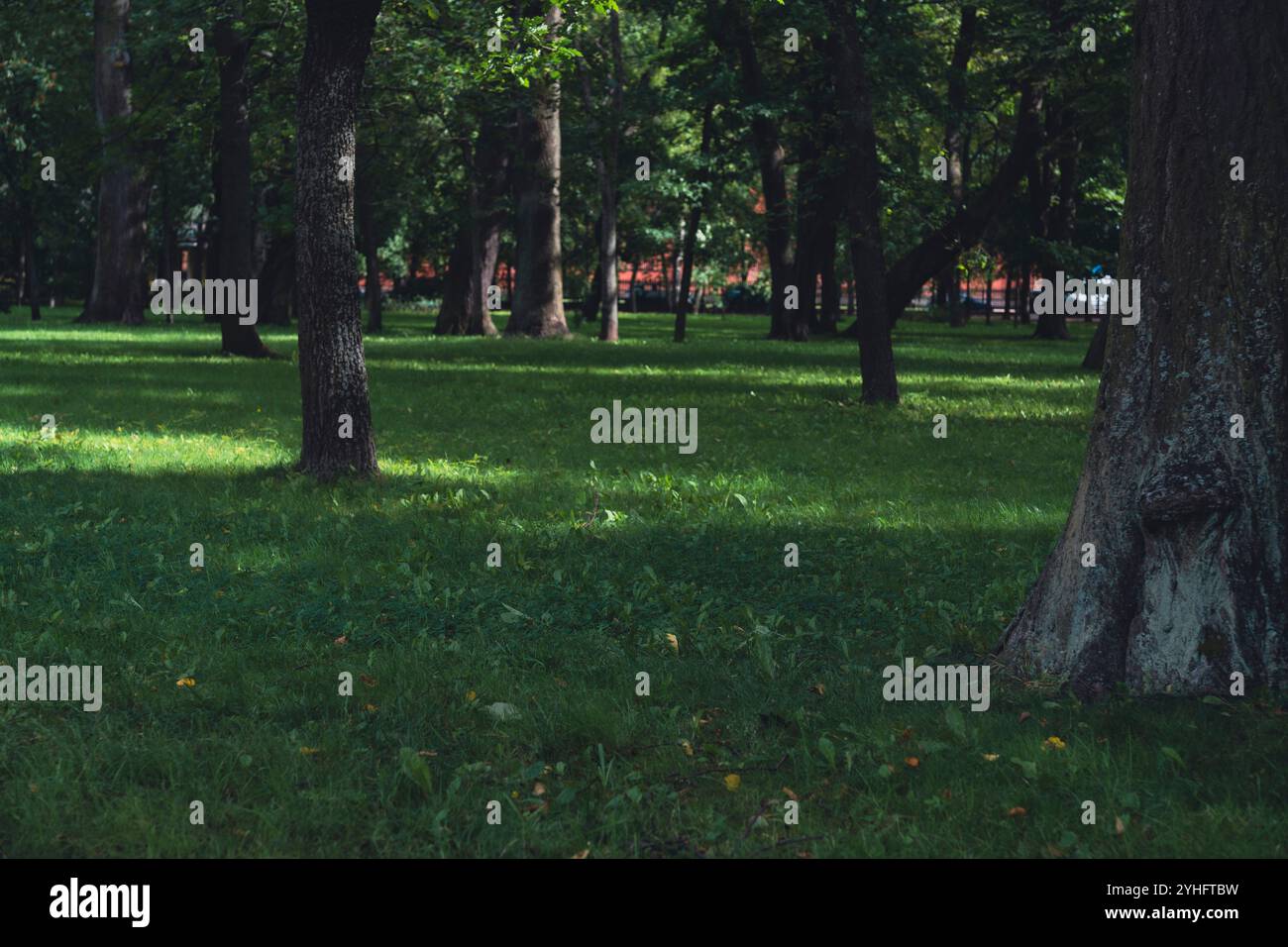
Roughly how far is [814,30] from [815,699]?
13.8 m

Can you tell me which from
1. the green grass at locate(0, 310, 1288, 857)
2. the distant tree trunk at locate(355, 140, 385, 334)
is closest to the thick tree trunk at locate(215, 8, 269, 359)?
the distant tree trunk at locate(355, 140, 385, 334)

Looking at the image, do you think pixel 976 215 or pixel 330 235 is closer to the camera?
pixel 330 235

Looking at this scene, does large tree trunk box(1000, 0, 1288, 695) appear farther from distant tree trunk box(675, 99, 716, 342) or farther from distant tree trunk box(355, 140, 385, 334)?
distant tree trunk box(355, 140, 385, 334)

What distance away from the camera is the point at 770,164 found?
129 ft

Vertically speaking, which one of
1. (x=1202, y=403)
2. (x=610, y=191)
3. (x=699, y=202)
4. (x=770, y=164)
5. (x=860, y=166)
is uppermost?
(x=770, y=164)

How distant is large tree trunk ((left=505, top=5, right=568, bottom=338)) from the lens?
38656 mm

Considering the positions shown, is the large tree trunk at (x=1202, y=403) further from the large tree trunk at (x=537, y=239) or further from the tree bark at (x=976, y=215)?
the large tree trunk at (x=537, y=239)

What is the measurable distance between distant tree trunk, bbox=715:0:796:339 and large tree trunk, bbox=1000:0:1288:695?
15871 mm

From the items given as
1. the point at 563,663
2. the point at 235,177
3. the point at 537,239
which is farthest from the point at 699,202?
the point at 563,663

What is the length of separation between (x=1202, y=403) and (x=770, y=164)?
111 ft

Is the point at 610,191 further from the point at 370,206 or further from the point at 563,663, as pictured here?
the point at 563,663

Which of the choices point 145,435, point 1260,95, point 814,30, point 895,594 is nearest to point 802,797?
point 895,594

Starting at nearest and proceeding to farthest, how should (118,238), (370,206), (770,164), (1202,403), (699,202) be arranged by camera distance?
(1202,403) < (699,202) < (770,164) < (370,206) < (118,238)
